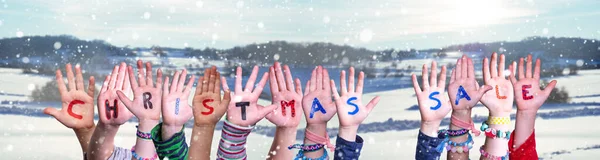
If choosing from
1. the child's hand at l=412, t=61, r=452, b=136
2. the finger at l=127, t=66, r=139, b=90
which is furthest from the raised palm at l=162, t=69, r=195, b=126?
the child's hand at l=412, t=61, r=452, b=136

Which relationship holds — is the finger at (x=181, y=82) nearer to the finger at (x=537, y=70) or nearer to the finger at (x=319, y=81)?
the finger at (x=319, y=81)

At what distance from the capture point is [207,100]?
6352 millimetres

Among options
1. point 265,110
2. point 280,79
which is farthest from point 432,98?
point 265,110

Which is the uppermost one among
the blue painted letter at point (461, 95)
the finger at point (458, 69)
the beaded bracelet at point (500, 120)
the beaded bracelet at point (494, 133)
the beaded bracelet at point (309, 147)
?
the finger at point (458, 69)

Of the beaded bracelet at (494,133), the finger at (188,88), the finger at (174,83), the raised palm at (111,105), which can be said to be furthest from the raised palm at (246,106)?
the beaded bracelet at (494,133)

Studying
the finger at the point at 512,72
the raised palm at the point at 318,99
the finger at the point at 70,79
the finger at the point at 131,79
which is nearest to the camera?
the finger at the point at 131,79

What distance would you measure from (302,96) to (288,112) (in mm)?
176

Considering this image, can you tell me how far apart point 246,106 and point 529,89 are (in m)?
2.52

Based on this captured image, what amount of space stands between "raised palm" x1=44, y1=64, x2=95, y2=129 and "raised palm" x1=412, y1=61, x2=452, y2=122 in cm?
273

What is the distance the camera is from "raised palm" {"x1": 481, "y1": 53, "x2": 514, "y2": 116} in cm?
711

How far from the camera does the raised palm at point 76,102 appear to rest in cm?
692

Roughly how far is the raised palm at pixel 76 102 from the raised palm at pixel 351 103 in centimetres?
208

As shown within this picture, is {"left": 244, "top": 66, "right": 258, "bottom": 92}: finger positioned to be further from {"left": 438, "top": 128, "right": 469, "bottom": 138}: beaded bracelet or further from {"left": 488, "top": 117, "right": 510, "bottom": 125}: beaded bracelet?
{"left": 488, "top": 117, "right": 510, "bottom": 125}: beaded bracelet

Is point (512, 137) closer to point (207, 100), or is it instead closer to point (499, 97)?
point (499, 97)
